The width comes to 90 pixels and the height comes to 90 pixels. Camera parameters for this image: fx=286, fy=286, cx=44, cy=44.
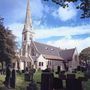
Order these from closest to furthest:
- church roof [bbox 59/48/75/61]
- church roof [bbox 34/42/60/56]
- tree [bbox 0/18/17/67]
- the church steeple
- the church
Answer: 1. tree [bbox 0/18/17/67]
2. the church
3. church roof [bbox 34/42/60/56]
4. the church steeple
5. church roof [bbox 59/48/75/61]

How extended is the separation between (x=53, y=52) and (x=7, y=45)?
48.3 meters

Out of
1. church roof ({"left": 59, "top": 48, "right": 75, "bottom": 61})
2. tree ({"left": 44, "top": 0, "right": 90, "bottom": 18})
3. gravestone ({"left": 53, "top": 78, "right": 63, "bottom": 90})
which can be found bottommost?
gravestone ({"left": 53, "top": 78, "right": 63, "bottom": 90})

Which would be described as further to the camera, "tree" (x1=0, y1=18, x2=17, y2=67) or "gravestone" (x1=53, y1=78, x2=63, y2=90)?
"tree" (x1=0, y1=18, x2=17, y2=67)

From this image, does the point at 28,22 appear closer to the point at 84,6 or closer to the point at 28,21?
the point at 28,21

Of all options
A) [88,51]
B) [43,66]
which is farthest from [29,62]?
[88,51]

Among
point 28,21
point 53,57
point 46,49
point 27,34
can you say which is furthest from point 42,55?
point 28,21

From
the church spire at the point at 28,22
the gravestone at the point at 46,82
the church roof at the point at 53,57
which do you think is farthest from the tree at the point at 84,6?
the church spire at the point at 28,22

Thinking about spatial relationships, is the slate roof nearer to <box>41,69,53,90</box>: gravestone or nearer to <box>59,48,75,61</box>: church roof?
<box>59,48,75,61</box>: church roof

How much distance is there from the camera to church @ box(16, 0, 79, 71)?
9056 cm

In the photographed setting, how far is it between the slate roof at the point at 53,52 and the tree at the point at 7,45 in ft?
124

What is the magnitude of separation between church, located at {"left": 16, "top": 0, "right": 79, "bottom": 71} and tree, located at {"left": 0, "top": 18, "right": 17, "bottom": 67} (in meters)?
31.0

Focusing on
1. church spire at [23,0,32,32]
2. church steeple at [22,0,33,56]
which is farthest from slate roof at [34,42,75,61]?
church spire at [23,0,32,32]

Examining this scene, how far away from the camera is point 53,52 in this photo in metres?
102

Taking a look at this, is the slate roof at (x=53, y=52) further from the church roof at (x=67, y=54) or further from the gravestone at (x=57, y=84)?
the gravestone at (x=57, y=84)
